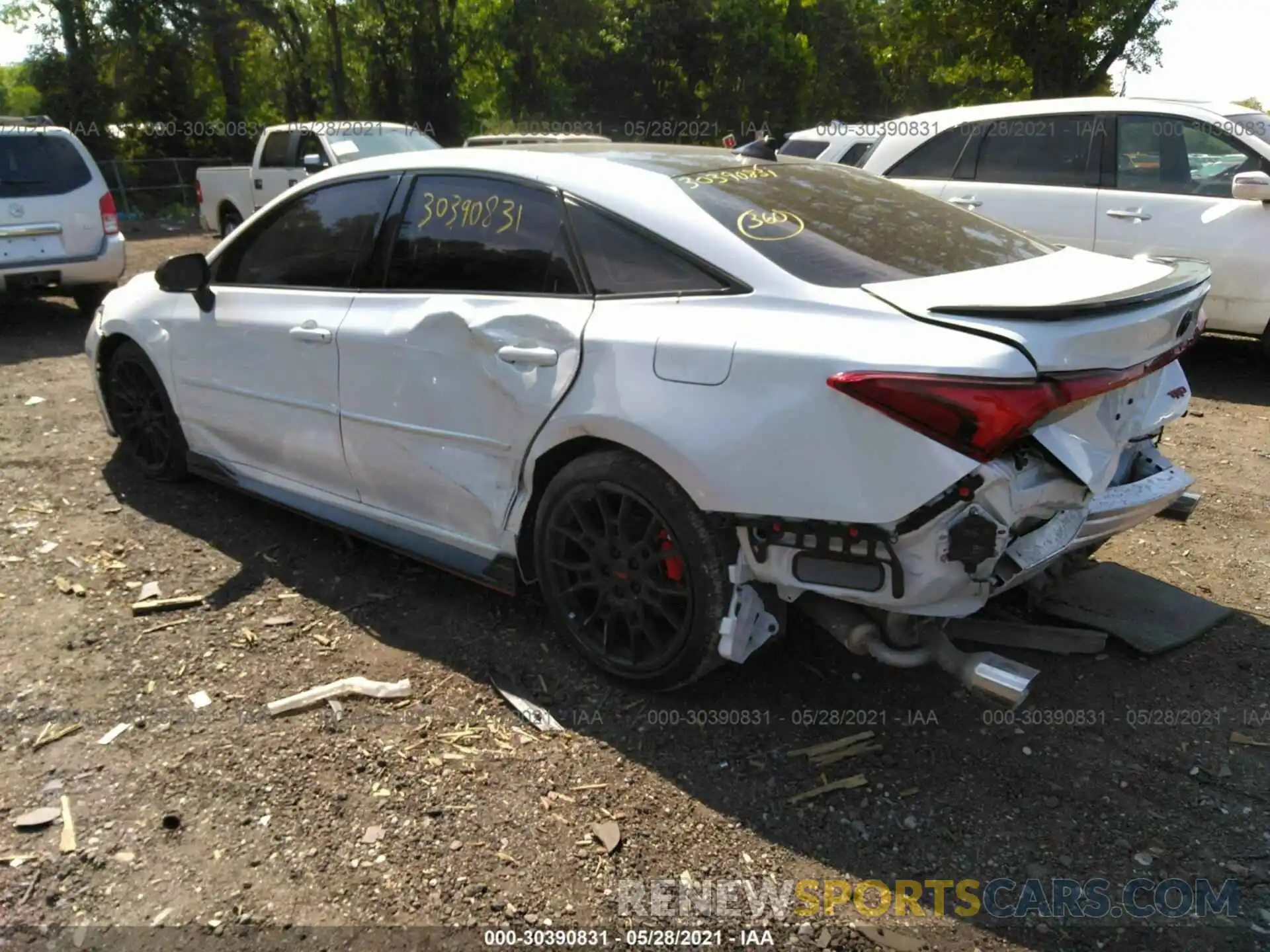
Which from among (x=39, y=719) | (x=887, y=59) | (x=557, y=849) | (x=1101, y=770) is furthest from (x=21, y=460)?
(x=887, y=59)

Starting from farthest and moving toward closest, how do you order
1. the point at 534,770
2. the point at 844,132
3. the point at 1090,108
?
the point at 844,132 → the point at 1090,108 → the point at 534,770

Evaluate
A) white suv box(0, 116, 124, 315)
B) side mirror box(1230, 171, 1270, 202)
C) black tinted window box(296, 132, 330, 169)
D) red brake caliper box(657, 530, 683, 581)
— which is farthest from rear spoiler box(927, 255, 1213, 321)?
black tinted window box(296, 132, 330, 169)

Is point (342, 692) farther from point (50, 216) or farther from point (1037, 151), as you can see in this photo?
point (50, 216)

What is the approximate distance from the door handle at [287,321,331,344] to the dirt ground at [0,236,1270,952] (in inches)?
38.9

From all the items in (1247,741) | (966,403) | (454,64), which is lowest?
(1247,741)

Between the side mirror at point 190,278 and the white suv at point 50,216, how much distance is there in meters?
5.32

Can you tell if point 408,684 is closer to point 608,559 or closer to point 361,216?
point 608,559

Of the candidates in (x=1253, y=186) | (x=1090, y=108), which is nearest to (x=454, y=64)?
(x=1090, y=108)

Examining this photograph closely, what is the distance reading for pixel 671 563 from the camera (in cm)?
298

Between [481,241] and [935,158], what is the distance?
17.2ft

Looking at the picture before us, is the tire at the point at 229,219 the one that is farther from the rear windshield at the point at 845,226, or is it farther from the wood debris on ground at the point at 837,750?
the wood debris on ground at the point at 837,750

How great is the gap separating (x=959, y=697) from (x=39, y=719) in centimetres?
298

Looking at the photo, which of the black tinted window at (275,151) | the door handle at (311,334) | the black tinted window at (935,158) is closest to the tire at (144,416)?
the door handle at (311,334)

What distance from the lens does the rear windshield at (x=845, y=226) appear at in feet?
9.40
